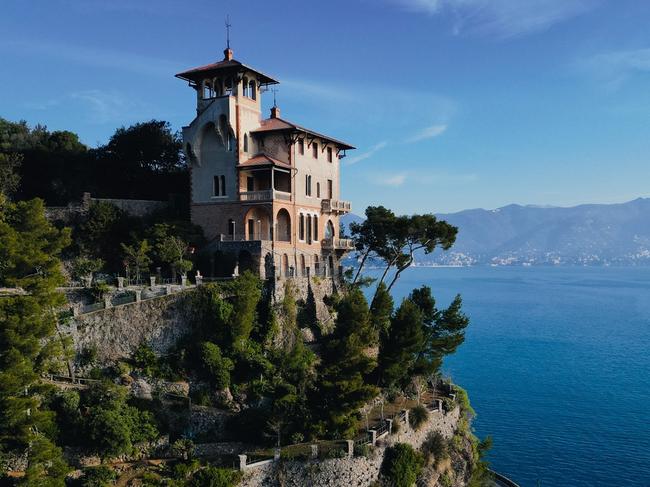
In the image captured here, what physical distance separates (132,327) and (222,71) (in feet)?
65.3

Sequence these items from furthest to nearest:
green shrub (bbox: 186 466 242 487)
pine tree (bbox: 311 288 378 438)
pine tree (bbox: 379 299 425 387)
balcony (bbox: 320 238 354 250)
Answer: balcony (bbox: 320 238 354 250), pine tree (bbox: 379 299 425 387), pine tree (bbox: 311 288 378 438), green shrub (bbox: 186 466 242 487)

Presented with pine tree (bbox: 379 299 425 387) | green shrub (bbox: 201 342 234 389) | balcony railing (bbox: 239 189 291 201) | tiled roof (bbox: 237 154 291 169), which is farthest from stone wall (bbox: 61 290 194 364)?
pine tree (bbox: 379 299 425 387)

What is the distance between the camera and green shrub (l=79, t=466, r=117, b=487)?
88.5 ft

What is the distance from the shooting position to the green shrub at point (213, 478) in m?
27.8

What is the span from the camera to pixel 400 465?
3322 cm

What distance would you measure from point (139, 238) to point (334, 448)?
66.2ft

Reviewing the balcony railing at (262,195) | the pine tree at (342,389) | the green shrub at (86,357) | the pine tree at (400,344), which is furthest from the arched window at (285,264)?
the green shrub at (86,357)

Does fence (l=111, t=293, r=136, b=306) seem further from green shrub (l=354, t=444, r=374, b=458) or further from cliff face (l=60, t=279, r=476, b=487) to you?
green shrub (l=354, t=444, r=374, b=458)

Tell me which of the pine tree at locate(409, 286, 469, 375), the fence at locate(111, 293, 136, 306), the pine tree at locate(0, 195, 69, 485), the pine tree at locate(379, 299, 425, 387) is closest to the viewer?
the pine tree at locate(0, 195, 69, 485)

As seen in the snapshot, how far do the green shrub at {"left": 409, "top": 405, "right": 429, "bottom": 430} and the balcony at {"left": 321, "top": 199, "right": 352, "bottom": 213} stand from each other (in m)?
18.6

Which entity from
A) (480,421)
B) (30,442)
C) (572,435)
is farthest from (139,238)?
(572,435)

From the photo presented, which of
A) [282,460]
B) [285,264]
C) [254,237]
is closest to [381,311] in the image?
[285,264]

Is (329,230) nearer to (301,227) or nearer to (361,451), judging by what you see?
(301,227)

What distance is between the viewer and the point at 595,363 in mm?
76438
